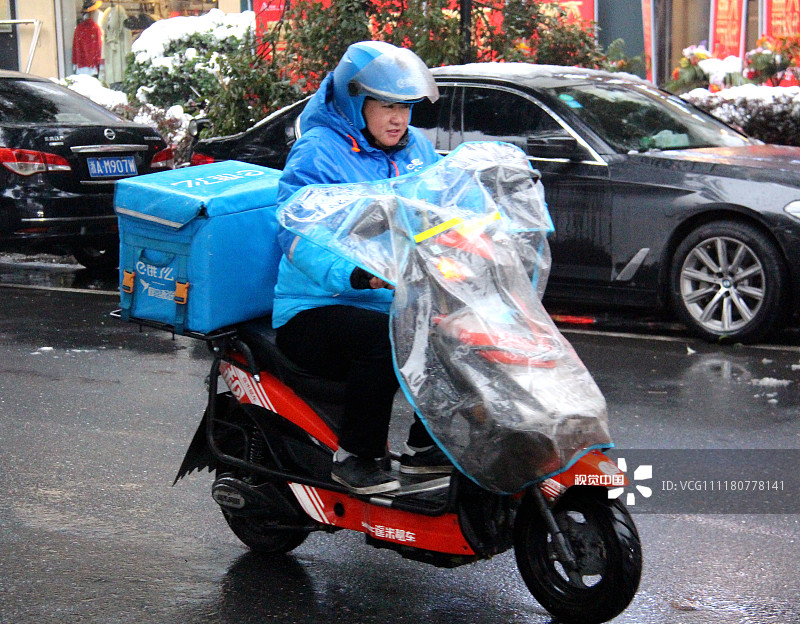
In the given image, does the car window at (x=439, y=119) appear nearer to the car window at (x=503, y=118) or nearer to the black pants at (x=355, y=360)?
the car window at (x=503, y=118)

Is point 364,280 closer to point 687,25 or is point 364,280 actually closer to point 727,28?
point 727,28

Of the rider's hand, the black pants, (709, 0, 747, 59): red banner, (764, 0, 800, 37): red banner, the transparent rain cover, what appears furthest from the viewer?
(709, 0, 747, 59): red banner

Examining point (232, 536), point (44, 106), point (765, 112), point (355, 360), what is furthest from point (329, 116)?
point (765, 112)

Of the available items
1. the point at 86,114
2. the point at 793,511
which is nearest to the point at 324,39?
the point at 86,114

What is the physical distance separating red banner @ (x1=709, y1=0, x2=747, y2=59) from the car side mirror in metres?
9.18

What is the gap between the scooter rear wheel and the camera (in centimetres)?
417

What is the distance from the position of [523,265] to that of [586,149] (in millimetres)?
4496

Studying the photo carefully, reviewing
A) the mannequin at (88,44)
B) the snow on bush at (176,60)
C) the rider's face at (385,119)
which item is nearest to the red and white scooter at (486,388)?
the rider's face at (385,119)

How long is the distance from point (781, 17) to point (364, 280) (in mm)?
14010

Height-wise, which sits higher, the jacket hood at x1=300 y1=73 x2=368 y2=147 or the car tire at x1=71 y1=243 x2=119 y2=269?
the jacket hood at x1=300 y1=73 x2=368 y2=147

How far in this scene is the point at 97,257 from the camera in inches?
429

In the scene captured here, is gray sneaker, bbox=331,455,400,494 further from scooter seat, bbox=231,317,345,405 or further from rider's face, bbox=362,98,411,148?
rider's face, bbox=362,98,411,148

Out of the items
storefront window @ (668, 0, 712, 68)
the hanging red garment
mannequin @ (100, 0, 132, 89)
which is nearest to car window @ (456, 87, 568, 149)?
storefront window @ (668, 0, 712, 68)

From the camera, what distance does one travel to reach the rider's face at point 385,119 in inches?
152
